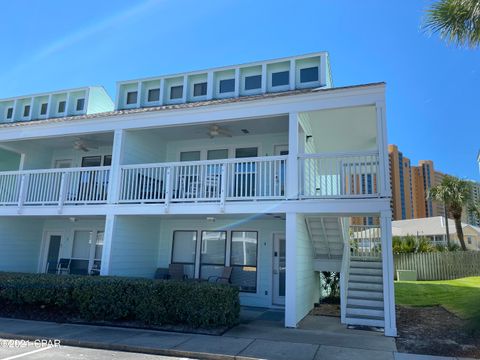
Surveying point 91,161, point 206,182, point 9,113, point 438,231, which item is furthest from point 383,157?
point 438,231

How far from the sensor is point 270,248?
504 inches

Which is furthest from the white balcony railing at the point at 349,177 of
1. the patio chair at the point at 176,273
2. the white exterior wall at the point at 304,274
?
the patio chair at the point at 176,273

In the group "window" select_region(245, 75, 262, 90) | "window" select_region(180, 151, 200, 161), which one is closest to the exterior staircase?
"window" select_region(180, 151, 200, 161)

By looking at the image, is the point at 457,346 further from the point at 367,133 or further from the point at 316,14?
the point at 316,14

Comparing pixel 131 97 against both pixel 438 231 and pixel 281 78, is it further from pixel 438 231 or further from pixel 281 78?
pixel 438 231

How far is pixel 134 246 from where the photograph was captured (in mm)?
12781

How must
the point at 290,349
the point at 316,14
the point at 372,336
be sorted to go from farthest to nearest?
the point at 316,14
the point at 372,336
the point at 290,349

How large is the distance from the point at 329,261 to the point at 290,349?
215 inches

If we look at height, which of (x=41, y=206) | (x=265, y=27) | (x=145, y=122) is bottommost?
(x=41, y=206)

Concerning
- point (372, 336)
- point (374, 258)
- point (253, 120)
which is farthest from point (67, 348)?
point (374, 258)

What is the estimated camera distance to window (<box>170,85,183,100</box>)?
16.1 m

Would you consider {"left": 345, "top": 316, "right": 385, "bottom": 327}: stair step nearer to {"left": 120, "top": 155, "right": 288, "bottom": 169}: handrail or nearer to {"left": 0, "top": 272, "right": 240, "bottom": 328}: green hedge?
{"left": 0, "top": 272, "right": 240, "bottom": 328}: green hedge

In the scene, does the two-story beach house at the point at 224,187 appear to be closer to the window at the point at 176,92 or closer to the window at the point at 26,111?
the window at the point at 176,92

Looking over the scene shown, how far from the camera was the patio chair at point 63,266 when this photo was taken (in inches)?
587
